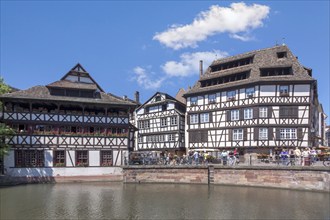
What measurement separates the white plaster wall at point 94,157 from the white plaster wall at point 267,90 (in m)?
20.6

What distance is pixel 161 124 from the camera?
177 ft

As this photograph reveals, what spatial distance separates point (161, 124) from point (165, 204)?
31.5 meters

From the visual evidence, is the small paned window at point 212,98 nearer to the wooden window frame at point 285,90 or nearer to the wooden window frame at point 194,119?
the wooden window frame at point 194,119

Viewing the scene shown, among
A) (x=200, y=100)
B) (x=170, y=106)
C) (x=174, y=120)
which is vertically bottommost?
(x=174, y=120)

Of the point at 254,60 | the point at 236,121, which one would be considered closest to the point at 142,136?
the point at 236,121

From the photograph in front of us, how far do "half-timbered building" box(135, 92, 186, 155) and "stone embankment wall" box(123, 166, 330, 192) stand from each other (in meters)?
15.1

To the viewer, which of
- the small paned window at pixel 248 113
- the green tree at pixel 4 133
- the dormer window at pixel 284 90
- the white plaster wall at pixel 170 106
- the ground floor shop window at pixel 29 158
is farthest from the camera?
the white plaster wall at pixel 170 106

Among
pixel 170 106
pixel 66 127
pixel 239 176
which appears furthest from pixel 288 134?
pixel 66 127

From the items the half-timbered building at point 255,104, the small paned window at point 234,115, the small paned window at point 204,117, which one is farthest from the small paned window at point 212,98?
the small paned window at point 234,115

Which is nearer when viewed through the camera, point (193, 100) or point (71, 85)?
point (71, 85)

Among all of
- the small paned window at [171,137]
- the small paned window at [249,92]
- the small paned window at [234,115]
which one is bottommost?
the small paned window at [171,137]

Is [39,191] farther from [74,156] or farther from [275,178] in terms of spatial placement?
[275,178]

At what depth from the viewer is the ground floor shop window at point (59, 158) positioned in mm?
37531

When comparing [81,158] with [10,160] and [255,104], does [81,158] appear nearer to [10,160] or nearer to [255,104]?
[10,160]
